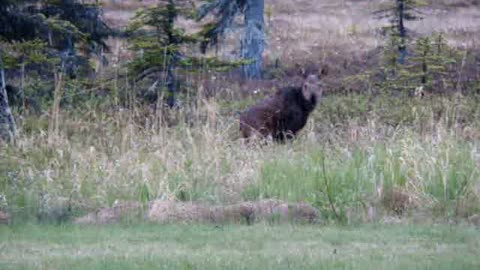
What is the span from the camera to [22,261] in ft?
28.6

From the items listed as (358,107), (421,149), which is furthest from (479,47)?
(421,149)

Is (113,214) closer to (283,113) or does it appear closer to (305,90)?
(283,113)

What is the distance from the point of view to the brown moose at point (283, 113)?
692 inches

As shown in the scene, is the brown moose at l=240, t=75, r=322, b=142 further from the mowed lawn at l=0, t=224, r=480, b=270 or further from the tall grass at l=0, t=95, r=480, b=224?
the mowed lawn at l=0, t=224, r=480, b=270

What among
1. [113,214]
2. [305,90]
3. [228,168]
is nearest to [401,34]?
[305,90]

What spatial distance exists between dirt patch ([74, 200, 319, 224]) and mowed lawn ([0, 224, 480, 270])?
0.38 meters

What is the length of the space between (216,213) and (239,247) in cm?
166

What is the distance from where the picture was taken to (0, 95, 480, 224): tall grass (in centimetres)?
1159

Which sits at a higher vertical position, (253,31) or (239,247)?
(239,247)

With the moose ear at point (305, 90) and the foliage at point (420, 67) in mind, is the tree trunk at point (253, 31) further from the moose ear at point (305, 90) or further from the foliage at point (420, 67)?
the moose ear at point (305, 90)

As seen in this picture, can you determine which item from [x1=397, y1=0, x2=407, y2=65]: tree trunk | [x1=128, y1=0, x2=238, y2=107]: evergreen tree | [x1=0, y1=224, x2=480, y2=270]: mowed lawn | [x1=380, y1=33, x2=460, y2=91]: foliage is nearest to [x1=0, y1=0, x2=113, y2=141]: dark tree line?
[x1=128, y1=0, x2=238, y2=107]: evergreen tree

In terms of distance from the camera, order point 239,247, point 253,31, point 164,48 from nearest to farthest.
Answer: point 239,247 < point 164,48 < point 253,31

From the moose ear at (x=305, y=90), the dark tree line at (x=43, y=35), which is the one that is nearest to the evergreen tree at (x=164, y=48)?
the dark tree line at (x=43, y=35)

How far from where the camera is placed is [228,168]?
13195 mm
